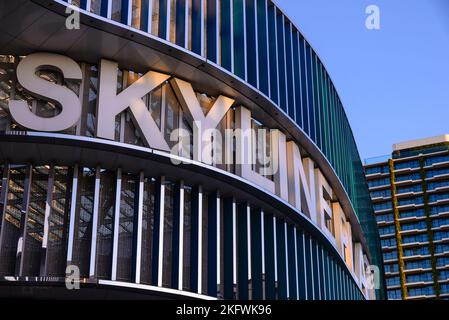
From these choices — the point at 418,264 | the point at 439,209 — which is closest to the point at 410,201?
the point at 439,209

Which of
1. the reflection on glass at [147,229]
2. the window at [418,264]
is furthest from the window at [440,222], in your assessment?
the reflection on glass at [147,229]

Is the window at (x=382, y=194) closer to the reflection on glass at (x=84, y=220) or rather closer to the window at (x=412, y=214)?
the window at (x=412, y=214)

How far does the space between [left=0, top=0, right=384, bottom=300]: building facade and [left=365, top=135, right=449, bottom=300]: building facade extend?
327 ft

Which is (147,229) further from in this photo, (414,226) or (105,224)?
(414,226)

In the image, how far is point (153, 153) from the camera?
78.3 feet

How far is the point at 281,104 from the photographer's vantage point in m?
30.4

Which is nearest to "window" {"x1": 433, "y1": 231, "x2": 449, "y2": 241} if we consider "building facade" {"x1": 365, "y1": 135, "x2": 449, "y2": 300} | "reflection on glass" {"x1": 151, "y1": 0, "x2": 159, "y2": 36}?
"building facade" {"x1": 365, "y1": 135, "x2": 449, "y2": 300}

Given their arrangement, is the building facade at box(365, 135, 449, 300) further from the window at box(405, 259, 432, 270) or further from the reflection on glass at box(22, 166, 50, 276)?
the reflection on glass at box(22, 166, 50, 276)

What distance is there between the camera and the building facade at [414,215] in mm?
126312

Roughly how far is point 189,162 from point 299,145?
9.20 metres

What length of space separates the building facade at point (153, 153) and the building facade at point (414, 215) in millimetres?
99699
